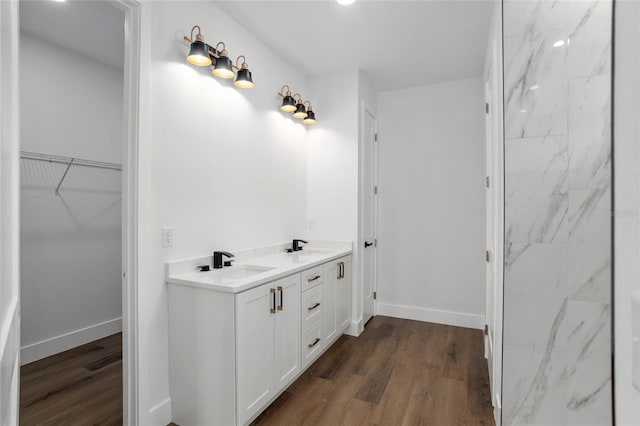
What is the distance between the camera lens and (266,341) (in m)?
1.91

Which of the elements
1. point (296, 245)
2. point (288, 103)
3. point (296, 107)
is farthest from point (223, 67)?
point (296, 245)

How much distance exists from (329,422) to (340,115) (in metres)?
2.68

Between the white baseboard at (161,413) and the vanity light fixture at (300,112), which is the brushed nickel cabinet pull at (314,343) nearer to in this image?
the white baseboard at (161,413)

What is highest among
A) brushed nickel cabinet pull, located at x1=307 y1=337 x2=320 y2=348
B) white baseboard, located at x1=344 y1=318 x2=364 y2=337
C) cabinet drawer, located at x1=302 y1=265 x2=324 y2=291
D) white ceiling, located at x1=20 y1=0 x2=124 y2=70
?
→ white ceiling, located at x1=20 y1=0 x2=124 y2=70

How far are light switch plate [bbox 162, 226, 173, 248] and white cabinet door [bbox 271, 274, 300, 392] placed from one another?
2.18 feet

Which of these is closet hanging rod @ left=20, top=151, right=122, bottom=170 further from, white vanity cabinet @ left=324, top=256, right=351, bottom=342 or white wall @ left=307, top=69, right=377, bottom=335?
white vanity cabinet @ left=324, top=256, right=351, bottom=342

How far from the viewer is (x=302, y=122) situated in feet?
11.0

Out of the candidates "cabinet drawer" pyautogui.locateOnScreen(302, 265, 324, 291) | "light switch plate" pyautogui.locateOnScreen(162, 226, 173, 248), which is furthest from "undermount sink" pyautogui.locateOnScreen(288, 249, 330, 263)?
"light switch plate" pyautogui.locateOnScreen(162, 226, 173, 248)

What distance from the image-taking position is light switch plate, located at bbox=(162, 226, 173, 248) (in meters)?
1.86

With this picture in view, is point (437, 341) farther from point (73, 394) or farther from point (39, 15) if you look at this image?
point (39, 15)
